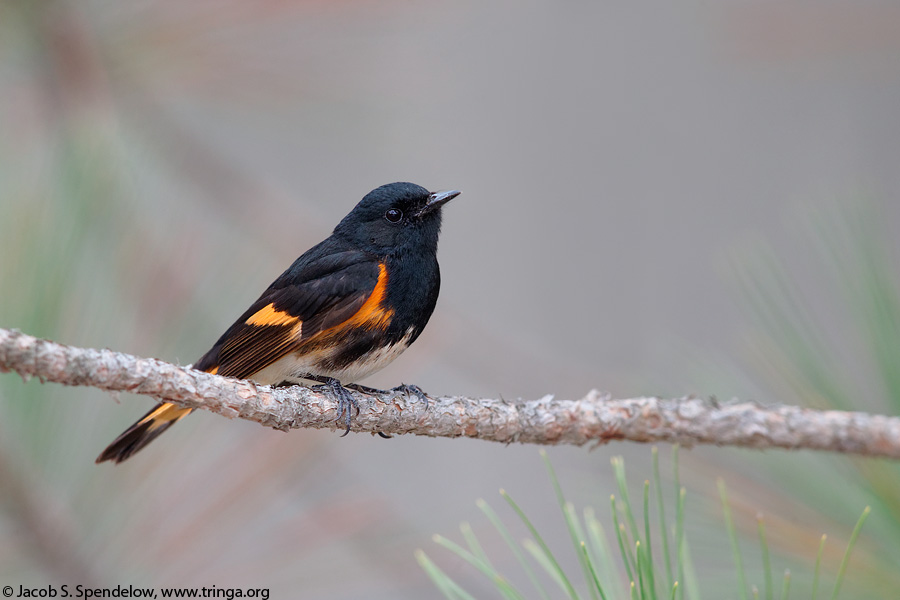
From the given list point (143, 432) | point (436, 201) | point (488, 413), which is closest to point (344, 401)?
point (488, 413)

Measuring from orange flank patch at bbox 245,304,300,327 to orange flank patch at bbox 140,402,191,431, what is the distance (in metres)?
0.25

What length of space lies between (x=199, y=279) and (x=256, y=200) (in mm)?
422

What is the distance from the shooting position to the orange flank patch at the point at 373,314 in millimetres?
1629

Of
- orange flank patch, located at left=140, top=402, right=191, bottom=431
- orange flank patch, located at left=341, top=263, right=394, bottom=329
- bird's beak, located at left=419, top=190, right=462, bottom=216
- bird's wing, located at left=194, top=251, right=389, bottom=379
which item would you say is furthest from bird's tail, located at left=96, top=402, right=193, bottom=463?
bird's beak, located at left=419, top=190, right=462, bottom=216

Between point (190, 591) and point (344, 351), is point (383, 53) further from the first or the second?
point (190, 591)

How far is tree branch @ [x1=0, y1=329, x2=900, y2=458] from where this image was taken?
2.59 feet

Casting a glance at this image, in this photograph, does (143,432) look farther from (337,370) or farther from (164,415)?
(337,370)

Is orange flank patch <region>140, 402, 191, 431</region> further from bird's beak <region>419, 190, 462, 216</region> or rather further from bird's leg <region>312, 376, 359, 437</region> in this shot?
bird's beak <region>419, 190, 462, 216</region>

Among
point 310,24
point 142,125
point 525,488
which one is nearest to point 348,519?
point 142,125

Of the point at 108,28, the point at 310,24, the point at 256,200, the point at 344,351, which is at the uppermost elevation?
the point at 310,24

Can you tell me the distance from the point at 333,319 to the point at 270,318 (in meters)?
0.15

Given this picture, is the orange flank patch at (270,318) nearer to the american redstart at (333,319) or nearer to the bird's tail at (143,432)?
the american redstart at (333,319)

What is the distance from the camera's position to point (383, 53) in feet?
6.46

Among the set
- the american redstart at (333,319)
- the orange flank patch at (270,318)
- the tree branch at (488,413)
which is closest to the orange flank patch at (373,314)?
the american redstart at (333,319)
